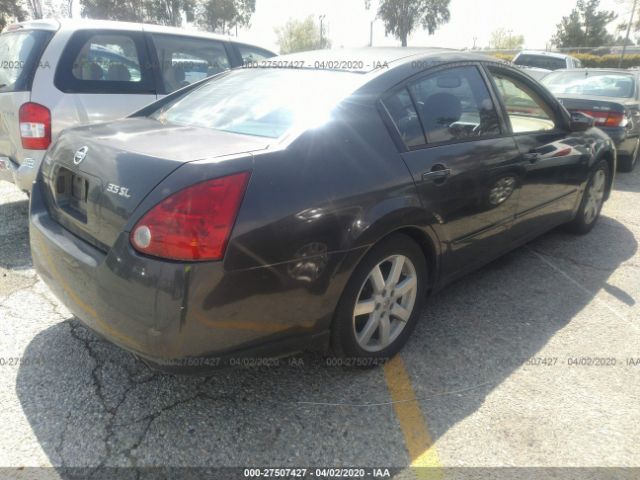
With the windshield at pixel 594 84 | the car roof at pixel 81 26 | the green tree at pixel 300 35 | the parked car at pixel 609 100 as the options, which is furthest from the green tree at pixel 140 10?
the car roof at pixel 81 26

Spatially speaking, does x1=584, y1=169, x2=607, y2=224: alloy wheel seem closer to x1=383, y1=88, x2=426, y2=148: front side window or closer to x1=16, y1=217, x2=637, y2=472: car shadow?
x1=16, y1=217, x2=637, y2=472: car shadow

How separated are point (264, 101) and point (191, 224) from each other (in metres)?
1.10

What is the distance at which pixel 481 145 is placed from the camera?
2.92m

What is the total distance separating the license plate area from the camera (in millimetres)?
2156

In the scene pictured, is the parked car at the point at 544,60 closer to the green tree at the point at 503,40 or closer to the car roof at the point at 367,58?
the car roof at the point at 367,58

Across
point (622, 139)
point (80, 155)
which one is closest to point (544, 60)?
point (622, 139)

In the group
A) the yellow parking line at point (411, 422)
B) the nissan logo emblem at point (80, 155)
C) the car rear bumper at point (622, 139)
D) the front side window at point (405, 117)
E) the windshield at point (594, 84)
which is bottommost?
the yellow parking line at point (411, 422)

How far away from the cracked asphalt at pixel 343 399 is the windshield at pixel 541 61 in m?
13.6

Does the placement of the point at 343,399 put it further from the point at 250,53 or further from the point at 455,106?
the point at 250,53

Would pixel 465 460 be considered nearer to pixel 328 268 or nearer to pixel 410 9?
pixel 328 268

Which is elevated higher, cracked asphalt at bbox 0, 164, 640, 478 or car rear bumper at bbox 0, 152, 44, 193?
car rear bumper at bbox 0, 152, 44, 193

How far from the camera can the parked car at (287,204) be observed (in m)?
1.81

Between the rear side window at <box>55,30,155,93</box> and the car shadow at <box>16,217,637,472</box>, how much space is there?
2302mm

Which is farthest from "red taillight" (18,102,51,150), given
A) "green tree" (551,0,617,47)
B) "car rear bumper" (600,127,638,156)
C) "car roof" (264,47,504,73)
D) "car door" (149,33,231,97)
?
"green tree" (551,0,617,47)
